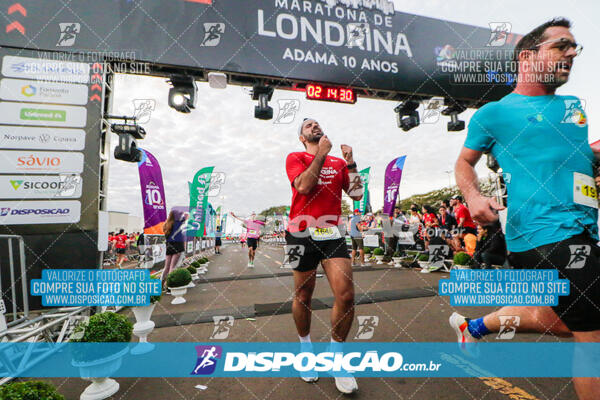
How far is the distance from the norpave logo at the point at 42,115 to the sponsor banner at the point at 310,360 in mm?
3082

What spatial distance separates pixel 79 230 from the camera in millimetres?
4000

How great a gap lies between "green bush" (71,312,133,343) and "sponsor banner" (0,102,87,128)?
126 inches

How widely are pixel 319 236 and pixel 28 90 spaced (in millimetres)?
4913

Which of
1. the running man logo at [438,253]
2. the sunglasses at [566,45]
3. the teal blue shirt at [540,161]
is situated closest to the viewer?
the teal blue shirt at [540,161]

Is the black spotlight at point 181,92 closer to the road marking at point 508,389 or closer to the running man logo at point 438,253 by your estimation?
the road marking at point 508,389

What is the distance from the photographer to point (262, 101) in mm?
6266

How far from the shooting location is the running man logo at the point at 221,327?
336 centimetres

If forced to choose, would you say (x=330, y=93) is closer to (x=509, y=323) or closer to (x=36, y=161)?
(x=36, y=161)

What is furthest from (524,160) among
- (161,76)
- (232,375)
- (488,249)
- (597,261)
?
(161,76)

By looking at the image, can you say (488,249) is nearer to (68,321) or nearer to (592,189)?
(592,189)

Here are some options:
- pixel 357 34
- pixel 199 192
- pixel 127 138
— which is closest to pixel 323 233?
pixel 127 138

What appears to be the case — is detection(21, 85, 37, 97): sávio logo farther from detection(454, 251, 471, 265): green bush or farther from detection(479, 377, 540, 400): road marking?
detection(454, 251, 471, 265): green bush

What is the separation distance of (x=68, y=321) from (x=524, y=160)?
511 cm

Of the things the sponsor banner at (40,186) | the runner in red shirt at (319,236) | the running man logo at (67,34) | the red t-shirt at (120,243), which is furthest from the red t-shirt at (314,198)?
the red t-shirt at (120,243)
